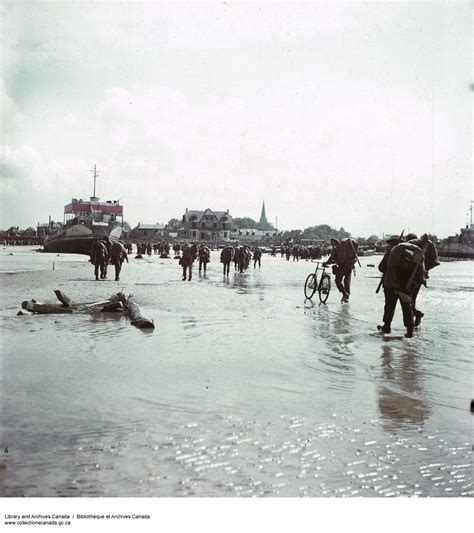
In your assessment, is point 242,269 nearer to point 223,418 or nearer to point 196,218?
point 223,418

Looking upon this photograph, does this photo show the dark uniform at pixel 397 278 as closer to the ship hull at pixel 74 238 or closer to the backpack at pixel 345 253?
the backpack at pixel 345 253

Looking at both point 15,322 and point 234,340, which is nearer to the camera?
point 234,340

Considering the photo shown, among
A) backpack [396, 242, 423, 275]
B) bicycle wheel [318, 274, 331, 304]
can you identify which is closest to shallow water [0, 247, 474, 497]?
backpack [396, 242, 423, 275]

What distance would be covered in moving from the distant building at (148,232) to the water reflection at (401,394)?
119466mm

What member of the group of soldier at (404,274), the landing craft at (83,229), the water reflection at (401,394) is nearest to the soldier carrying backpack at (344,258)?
the group of soldier at (404,274)

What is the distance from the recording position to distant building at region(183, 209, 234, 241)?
443 feet

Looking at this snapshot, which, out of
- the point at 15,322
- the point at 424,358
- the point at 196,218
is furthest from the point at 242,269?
the point at 196,218

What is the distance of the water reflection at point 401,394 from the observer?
4.69m

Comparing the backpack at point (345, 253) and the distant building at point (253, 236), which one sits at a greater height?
the distant building at point (253, 236)

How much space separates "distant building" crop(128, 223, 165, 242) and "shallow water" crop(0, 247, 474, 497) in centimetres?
11808

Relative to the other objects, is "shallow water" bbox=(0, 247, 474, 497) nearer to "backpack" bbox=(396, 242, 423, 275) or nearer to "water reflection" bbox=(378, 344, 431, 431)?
"water reflection" bbox=(378, 344, 431, 431)

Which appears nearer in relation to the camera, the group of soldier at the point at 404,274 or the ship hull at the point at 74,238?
the group of soldier at the point at 404,274
